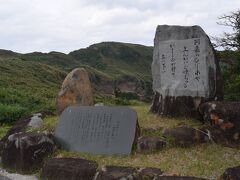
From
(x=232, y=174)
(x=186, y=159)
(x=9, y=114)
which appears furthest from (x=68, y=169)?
(x=9, y=114)

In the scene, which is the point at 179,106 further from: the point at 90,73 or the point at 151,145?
the point at 90,73

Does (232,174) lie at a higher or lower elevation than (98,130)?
lower

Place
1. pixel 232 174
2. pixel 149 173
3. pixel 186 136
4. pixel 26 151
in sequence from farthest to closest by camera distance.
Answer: pixel 26 151
pixel 186 136
pixel 149 173
pixel 232 174

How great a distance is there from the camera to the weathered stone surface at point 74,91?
1099cm

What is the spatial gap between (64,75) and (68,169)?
35251 mm

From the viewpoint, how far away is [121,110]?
297 inches

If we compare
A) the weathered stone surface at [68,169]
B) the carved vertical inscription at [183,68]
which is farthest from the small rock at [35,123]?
the carved vertical inscription at [183,68]

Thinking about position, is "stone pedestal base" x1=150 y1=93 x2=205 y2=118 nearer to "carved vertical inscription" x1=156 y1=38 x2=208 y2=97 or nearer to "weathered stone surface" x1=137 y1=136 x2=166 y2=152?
"carved vertical inscription" x1=156 y1=38 x2=208 y2=97

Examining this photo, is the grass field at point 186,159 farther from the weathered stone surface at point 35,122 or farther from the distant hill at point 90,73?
the distant hill at point 90,73

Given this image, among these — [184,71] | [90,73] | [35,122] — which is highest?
[184,71]

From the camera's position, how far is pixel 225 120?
7.04 meters

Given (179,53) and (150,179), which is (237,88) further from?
(150,179)

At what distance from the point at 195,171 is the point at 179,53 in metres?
3.43

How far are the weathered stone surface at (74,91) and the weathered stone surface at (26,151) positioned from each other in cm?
335
